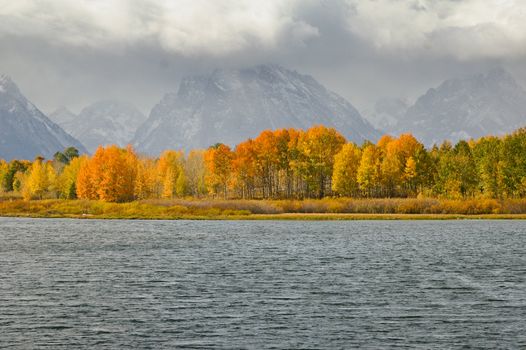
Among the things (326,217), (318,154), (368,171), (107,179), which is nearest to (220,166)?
(318,154)

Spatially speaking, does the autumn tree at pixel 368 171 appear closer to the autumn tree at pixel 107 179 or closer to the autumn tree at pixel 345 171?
the autumn tree at pixel 345 171

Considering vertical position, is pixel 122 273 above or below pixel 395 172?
below

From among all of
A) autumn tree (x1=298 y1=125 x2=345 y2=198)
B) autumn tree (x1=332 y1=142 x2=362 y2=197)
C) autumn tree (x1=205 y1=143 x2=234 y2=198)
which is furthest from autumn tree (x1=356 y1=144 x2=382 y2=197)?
autumn tree (x1=205 y1=143 x2=234 y2=198)

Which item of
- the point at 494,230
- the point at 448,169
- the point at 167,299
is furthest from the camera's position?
the point at 448,169

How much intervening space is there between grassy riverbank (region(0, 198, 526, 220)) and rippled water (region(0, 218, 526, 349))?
54.5 m

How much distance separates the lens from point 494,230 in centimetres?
9450

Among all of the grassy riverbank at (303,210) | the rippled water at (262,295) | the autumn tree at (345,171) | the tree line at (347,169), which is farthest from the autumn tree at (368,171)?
the rippled water at (262,295)

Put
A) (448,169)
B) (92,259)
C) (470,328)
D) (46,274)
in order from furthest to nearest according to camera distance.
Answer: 1. (448,169)
2. (92,259)
3. (46,274)
4. (470,328)

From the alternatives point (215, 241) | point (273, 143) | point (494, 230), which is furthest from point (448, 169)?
point (215, 241)

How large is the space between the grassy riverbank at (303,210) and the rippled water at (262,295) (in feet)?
179

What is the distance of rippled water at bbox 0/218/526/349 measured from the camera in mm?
29281

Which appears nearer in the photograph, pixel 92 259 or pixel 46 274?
pixel 46 274

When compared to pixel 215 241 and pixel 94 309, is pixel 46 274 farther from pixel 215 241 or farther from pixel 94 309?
pixel 215 241

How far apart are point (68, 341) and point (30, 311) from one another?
7.18 metres
